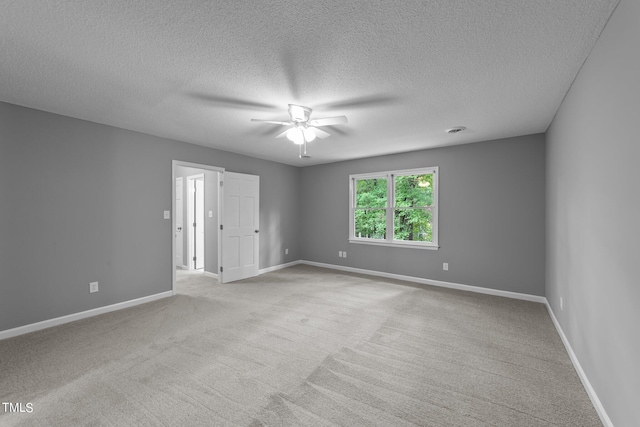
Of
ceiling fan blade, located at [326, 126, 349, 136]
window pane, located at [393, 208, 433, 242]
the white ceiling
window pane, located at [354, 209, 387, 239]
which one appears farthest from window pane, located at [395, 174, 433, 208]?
ceiling fan blade, located at [326, 126, 349, 136]

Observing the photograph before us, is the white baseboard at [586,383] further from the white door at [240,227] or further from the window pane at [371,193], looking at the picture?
the white door at [240,227]

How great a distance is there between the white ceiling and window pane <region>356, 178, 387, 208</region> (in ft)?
7.48

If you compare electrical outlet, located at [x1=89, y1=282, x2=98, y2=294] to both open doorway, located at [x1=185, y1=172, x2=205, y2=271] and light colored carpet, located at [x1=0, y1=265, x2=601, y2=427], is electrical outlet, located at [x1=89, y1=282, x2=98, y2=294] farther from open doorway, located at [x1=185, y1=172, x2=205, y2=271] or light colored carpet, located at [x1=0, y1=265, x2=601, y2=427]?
open doorway, located at [x1=185, y1=172, x2=205, y2=271]

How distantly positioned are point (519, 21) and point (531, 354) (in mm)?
2799

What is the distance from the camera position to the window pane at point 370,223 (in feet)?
18.7

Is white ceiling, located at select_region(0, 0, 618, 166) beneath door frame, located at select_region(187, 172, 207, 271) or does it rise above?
above

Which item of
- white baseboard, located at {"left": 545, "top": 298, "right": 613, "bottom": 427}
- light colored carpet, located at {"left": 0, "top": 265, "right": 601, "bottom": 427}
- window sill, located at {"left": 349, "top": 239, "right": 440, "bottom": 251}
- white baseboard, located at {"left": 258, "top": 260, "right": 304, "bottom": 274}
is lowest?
light colored carpet, located at {"left": 0, "top": 265, "right": 601, "bottom": 427}

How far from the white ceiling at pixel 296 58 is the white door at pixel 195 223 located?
2859 millimetres

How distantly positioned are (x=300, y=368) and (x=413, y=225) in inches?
148

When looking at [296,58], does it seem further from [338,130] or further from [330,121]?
[338,130]

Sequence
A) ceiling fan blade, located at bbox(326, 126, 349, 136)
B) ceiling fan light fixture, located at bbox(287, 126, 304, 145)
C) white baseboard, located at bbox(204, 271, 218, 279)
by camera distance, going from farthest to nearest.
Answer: white baseboard, located at bbox(204, 271, 218, 279)
ceiling fan blade, located at bbox(326, 126, 349, 136)
ceiling fan light fixture, located at bbox(287, 126, 304, 145)

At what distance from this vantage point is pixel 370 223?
587 cm

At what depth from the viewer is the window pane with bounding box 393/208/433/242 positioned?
5125 mm

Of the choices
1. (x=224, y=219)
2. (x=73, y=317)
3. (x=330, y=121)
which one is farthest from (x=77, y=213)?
(x=330, y=121)
